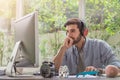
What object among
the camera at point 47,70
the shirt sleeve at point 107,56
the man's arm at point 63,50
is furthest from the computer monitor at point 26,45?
the shirt sleeve at point 107,56

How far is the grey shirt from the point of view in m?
2.49

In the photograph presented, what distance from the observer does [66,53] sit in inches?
103

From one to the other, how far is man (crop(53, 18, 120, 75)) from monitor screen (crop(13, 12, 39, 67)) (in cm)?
60

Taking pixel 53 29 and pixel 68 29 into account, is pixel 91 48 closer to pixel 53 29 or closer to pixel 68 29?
pixel 68 29

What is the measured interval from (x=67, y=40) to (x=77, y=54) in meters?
0.25

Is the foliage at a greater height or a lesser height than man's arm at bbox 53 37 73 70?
greater

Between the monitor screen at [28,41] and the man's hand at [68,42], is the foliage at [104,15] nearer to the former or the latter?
the man's hand at [68,42]

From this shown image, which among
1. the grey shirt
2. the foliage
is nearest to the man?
the grey shirt

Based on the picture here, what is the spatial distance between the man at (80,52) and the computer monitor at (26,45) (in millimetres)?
595

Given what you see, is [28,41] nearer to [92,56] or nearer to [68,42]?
[68,42]

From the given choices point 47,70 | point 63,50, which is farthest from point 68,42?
point 47,70

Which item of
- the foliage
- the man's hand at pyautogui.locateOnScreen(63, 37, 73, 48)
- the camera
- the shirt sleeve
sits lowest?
the camera

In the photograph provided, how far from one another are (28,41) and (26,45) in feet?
0.17

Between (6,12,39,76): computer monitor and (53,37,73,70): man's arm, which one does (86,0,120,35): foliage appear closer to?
(53,37,73,70): man's arm
